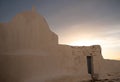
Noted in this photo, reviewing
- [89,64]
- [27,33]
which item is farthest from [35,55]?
[89,64]

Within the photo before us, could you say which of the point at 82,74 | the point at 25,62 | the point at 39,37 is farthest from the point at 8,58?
the point at 82,74

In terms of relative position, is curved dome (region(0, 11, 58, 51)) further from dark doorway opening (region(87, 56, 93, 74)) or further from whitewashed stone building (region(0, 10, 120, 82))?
dark doorway opening (region(87, 56, 93, 74))

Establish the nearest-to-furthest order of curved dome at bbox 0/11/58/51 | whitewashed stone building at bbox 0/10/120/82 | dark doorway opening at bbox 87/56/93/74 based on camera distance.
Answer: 1. whitewashed stone building at bbox 0/10/120/82
2. curved dome at bbox 0/11/58/51
3. dark doorway opening at bbox 87/56/93/74

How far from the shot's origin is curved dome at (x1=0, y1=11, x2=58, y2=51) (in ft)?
31.1

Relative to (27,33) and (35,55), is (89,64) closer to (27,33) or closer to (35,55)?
(35,55)

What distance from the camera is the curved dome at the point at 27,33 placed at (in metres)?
9.48

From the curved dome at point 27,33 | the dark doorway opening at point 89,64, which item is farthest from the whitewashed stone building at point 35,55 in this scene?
the dark doorway opening at point 89,64

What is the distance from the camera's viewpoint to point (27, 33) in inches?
398

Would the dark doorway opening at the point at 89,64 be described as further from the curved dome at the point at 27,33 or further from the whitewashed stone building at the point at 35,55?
the curved dome at the point at 27,33

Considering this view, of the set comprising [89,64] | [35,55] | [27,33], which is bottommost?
[89,64]

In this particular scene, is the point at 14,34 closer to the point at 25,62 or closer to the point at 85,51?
the point at 25,62

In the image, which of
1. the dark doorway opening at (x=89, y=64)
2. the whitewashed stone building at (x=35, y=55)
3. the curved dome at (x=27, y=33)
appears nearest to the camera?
the whitewashed stone building at (x=35, y=55)

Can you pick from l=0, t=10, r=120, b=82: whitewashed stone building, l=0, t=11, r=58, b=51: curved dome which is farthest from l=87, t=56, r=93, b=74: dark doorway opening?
l=0, t=11, r=58, b=51: curved dome

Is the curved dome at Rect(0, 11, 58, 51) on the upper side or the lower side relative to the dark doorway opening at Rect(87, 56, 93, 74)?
upper
